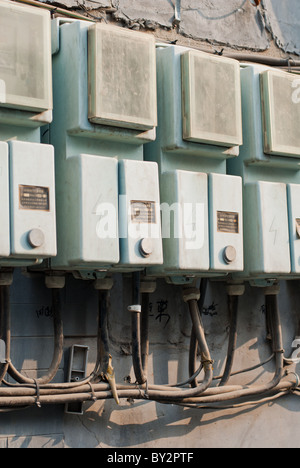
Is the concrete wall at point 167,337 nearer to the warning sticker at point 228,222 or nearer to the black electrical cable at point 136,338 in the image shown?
the black electrical cable at point 136,338

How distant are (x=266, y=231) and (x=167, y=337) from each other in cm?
43

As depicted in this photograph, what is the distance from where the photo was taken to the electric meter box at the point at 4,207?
1.66 metres

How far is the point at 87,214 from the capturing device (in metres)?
1.78

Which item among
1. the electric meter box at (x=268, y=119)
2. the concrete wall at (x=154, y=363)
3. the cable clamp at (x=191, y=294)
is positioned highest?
the electric meter box at (x=268, y=119)

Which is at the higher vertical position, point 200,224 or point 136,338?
point 200,224

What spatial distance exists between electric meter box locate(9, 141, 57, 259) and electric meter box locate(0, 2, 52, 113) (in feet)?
0.35

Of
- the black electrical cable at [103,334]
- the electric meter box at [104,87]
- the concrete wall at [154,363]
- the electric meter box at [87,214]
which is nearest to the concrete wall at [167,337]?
the concrete wall at [154,363]

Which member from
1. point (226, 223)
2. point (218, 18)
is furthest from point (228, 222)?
point (218, 18)

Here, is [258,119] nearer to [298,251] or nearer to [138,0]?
[298,251]

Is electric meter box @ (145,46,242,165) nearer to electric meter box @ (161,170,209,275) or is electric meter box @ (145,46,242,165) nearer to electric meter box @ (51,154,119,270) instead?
electric meter box @ (161,170,209,275)

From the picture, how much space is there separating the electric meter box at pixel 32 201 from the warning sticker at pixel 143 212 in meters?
0.22

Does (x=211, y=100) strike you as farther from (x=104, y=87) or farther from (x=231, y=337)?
(x=231, y=337)

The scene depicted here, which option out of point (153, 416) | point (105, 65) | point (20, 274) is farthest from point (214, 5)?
point (153, 416)

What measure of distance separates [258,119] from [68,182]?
0.64 meters
